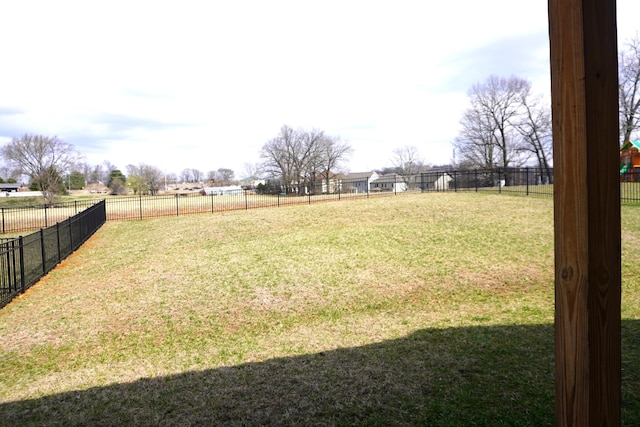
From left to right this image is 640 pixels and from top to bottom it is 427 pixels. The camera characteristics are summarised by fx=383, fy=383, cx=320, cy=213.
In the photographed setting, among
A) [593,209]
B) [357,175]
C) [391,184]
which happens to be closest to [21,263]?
[593,209]

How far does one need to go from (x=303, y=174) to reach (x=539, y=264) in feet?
178

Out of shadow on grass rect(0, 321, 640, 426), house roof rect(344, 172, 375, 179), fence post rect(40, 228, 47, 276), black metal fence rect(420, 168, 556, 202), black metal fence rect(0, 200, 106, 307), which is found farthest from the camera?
house roof rect(344, 172, 375, 179)

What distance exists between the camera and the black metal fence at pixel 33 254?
9.10m

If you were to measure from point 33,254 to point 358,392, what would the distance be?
34.3 ft

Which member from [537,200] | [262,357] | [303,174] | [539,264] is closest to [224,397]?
[262,357]

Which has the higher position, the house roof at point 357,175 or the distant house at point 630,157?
the house roof at point 357,175

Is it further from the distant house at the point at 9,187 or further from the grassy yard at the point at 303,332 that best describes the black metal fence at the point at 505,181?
the distant house at the point at 9,187

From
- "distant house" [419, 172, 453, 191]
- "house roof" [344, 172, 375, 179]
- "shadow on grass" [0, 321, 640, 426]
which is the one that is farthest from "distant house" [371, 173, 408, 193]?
"shadow on grass" [0, 321, 640, 426]

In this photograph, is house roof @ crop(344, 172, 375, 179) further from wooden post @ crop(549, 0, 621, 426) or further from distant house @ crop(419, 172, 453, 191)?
wooden post @ crop(549, 0, 621, 426)

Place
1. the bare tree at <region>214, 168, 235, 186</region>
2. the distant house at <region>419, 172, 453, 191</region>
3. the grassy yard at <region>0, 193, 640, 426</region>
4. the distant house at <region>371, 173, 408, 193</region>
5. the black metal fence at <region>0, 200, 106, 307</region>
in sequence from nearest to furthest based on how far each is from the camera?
1. the grassy yard at <region>0, 193, 640, 426</region>
2. the black metal fence at <region>0, 200, 106, 307</region>
3. the distant house at <region>419, 172, 453, 191</region>
4. the distant house at <region>371, 173, 408, 193</region>
5. the bare tree at <region>214, 168, 235, 186</region>

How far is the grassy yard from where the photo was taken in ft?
13.4

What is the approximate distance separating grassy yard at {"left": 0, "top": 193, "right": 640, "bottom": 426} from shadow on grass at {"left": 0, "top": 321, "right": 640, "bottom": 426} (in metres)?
0.02

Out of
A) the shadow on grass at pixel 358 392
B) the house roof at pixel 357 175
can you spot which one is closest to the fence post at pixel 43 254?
the shadow on grass at pixel 358 392

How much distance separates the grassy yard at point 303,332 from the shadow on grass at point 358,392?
23mm
